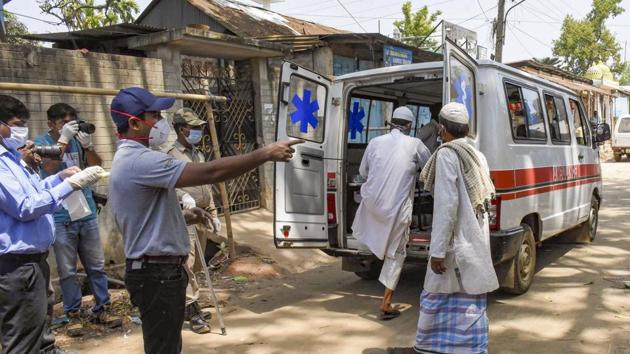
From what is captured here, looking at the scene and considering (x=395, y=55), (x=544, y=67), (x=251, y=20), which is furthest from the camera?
(x=544, y=67)

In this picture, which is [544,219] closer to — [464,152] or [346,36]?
[464,152]

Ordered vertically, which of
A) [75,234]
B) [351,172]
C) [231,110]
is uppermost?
[231,110]

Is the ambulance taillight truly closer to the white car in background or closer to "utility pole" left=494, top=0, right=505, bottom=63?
"utility pole" left=494, top=0, right=505, bottom=63

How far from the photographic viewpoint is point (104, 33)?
750cm

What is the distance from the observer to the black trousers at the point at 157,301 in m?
2.46

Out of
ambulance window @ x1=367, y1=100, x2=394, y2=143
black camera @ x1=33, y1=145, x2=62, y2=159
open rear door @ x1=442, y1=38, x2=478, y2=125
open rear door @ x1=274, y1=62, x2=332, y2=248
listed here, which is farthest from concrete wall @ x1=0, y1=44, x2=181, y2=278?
open rear door @ x1=442, y1=38, x2=478, y2=125

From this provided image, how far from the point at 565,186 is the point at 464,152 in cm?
305

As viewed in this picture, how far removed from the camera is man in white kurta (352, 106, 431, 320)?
4453mm

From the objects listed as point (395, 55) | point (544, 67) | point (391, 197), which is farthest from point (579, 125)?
point (544, 67)

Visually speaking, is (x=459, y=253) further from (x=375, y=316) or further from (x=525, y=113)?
(x=525, y=113)

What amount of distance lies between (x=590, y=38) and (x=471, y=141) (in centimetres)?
3525

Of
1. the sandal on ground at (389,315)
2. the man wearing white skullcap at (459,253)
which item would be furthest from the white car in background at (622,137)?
the man wearing white skullcap at (459,253)

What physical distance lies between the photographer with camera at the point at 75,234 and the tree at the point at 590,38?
120ft

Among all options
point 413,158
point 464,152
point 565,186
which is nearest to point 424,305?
point 464,152
